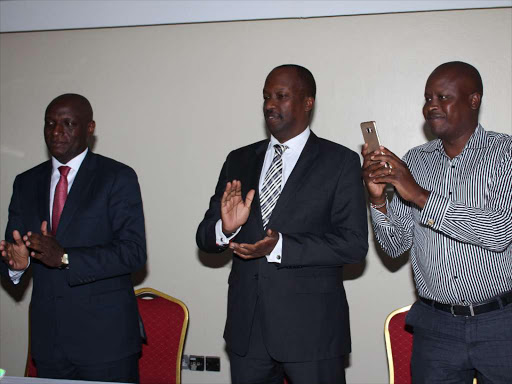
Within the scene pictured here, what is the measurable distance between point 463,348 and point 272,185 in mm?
1081

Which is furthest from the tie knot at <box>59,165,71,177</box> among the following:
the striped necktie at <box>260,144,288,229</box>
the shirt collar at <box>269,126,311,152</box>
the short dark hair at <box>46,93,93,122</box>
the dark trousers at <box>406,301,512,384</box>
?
the dark trousers at <box>406,301,512,384</box>

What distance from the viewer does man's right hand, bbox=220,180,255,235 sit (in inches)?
106

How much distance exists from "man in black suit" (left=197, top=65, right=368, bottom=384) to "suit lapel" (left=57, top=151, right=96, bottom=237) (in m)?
0.60

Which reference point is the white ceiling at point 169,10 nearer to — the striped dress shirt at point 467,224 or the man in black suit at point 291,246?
the man in black suit at point 291,246

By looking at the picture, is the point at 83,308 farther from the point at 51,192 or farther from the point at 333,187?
the point at 333,187

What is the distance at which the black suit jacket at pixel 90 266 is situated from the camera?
286 cm

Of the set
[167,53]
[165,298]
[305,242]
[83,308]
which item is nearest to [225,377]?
[165,298]

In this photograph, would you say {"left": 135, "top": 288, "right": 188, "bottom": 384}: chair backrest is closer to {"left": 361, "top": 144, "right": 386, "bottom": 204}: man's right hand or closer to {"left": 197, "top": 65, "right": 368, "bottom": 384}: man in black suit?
{"left": 197, "top": 65, "right": 368, "bottom": 384}: man in black suit

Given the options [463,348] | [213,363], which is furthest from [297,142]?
[213,363]

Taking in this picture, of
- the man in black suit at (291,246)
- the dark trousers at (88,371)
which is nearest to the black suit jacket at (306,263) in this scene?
the man in black suit at (291,246)

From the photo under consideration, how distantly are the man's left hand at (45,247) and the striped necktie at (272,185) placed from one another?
3.03ft

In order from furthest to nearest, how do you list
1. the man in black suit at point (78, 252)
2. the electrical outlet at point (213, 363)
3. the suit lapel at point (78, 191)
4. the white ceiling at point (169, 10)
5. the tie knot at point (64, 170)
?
the electrical outlet at point (213, 363)
the white ceiling at point (169, 10)
the tie knot at point (64, 170)
the suit lapel at point (78, 191)
the man in black suit at point (78, 252)

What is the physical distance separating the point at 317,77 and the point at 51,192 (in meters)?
1.81

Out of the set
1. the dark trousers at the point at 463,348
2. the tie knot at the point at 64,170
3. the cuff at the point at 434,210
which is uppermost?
the tie knot at the point at 64,170
